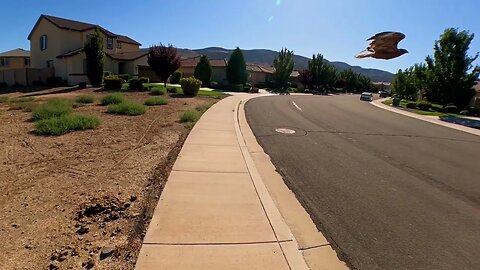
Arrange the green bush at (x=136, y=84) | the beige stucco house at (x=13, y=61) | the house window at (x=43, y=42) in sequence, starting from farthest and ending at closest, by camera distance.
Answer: the beige stucco house at (x=13, y=61), the house window at (x=43, y=42), the green bush at (x=136, y=84)

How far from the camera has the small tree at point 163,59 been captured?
30734mm

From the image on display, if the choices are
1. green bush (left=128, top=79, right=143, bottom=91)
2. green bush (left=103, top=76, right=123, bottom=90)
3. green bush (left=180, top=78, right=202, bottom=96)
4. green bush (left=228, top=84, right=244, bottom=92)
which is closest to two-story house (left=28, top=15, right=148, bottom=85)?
green bush (left=103, top=76, right=123, bottom=90)

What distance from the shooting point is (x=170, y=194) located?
5258mm

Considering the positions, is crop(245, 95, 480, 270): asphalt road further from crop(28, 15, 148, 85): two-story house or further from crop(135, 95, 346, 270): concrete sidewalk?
crop(28, 15, 148, 85): two-story house

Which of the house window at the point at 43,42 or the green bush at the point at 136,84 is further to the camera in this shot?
the house window at the point at 43,42

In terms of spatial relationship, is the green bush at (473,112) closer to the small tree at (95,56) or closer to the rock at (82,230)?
the rock at (82,230)

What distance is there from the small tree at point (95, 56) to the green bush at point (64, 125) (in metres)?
21.9

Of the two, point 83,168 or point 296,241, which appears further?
point 83,168

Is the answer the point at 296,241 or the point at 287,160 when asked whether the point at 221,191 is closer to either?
the point at 296,241

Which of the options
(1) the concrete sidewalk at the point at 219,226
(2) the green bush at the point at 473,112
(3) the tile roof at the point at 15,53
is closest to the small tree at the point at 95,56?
(1) the concrete sidewalk at the point at 219,226

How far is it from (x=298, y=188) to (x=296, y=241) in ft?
6.68

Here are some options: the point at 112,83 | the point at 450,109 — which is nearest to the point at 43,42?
the point at 112,83

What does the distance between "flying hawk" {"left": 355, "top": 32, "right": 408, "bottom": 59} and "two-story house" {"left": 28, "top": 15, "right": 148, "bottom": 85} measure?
104ft

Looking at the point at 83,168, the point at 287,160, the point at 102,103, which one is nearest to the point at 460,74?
the point at 287,160
